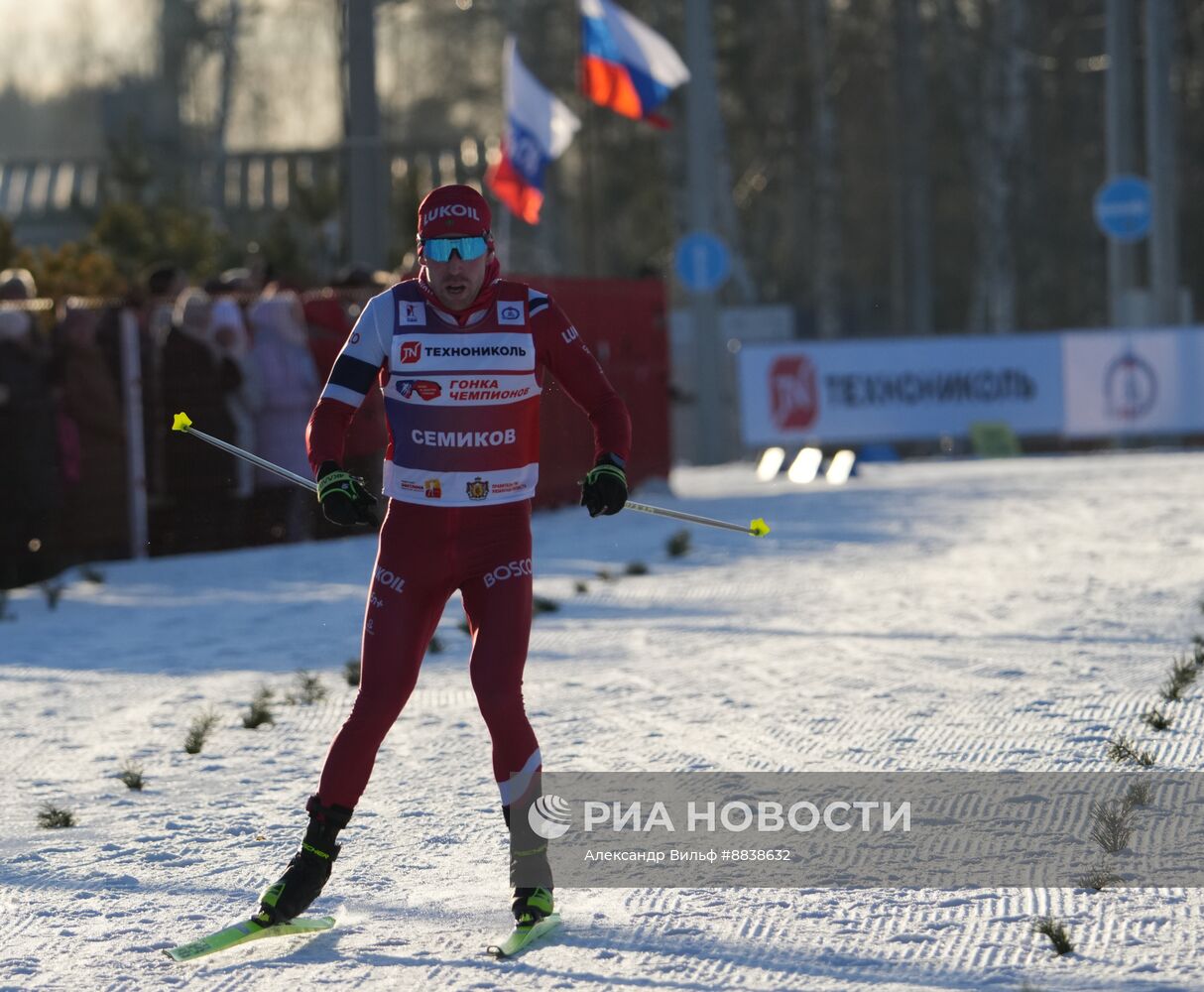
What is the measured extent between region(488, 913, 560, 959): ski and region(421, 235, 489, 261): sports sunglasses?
1.56m

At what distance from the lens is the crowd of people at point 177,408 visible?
1332 cm

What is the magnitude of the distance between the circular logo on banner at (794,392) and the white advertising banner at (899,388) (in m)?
0.01

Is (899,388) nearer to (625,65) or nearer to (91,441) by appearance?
(625,65)

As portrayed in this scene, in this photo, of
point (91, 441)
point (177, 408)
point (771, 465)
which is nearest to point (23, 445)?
point (91, 441)

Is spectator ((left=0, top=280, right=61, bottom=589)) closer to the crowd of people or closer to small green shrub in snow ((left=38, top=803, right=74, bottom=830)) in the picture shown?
the crowd of people

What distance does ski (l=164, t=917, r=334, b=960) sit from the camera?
5.08 meters

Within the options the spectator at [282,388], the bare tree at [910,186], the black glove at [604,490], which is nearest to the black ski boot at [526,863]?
the black glove at [604,490]

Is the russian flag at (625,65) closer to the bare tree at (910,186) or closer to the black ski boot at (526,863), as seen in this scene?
the bare tree at (910,186)

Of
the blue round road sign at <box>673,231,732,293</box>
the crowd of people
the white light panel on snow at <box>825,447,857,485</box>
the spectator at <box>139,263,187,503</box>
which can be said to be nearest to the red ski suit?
the crowd of people

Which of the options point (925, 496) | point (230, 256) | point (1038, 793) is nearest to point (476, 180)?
point (230, 256)

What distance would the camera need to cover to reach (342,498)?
523cm

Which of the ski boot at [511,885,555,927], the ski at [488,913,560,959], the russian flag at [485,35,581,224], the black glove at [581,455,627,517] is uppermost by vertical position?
the russian flag at [485,35,581,224]

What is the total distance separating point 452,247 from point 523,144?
1525 centimetres

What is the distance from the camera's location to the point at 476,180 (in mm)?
53688
